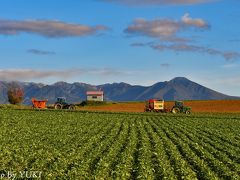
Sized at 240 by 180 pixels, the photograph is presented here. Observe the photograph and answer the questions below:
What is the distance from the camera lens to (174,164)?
2362 cm

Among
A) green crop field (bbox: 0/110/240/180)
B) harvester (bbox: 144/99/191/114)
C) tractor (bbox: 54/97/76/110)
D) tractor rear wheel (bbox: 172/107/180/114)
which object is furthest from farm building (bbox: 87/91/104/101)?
green crop field (bbox: 0/110/240/180)

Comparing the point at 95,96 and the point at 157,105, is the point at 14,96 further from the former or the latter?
the point at 157,105

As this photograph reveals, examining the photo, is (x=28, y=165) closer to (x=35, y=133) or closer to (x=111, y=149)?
(x=111, y=149)

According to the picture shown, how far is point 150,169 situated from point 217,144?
44.5 ft

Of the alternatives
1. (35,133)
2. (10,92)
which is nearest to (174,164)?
(35,133)

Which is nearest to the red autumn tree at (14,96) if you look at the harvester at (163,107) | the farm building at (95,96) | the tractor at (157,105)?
the farm building at (95,96)

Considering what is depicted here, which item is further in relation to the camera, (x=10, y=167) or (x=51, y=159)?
(x=51, y=159)

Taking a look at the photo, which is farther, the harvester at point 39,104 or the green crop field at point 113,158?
the harvester at point 39,104

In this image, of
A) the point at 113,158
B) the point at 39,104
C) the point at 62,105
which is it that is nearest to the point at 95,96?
the point at 39,104

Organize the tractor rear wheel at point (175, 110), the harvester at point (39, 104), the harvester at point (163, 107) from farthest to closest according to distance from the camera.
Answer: the harvester at point (39, 104)
the harvester at point (163, 107)
the tractor rear wheel at point (175, 110)


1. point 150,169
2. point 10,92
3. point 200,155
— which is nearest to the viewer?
point 150,169

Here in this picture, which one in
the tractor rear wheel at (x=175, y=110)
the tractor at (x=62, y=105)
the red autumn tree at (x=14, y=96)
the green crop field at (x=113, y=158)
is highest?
the red autumn tree at (x=14, y=96)

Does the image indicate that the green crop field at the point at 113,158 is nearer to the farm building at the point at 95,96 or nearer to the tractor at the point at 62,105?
the tractor at the point at 62,105

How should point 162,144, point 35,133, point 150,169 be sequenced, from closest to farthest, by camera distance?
1. point 150,169
2. point 162,144
3. point 35,133
